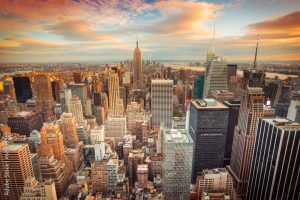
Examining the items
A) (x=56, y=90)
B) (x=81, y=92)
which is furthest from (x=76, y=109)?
(x=56, y=90)

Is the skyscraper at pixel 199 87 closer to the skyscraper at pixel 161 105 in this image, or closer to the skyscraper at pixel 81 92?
the skyscraper at pixel 161 105

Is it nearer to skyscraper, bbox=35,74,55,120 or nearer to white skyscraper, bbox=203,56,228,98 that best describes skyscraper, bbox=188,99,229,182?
white skyscraper, bbox=203,56,228,98

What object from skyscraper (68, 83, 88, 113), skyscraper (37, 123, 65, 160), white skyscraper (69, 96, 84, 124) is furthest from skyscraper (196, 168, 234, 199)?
white skyscraper (69, 96, 84, 124)

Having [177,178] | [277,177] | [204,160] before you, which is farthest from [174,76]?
[277,177]

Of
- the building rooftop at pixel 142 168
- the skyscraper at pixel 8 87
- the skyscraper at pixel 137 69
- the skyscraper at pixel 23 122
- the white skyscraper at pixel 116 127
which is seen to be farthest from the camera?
the white skyscraper at pixel 116 127

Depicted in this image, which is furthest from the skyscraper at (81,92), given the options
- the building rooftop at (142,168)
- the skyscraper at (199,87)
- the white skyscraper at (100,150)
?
the skyscraper at (199,87)

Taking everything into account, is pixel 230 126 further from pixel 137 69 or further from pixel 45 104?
pixel 45 104
